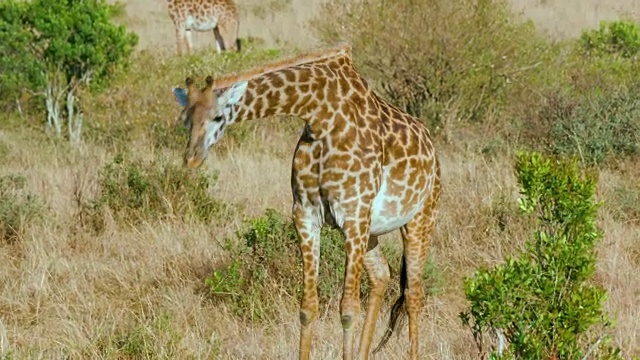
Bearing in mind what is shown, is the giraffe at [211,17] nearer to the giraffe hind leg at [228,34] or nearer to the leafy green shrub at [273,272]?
the giraffe hind leg at [228,34]

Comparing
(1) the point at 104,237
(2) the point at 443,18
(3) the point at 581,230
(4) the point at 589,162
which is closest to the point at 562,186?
(3) the point at 581,230

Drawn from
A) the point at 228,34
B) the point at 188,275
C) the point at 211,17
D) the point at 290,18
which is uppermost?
the point at 188,275

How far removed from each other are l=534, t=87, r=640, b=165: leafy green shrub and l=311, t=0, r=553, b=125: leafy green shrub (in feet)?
3.50

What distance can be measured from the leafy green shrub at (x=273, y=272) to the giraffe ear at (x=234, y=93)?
225 cm

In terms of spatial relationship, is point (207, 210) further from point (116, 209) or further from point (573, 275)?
point (573, 275)

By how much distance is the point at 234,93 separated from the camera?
11.1 feet

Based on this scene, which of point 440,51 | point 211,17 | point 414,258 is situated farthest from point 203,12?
point 414,258

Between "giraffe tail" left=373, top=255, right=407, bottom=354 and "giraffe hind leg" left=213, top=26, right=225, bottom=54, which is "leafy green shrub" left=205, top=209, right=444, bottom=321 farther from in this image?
"giraffe hind leg" left=213, top=26, right=225, bottom=54

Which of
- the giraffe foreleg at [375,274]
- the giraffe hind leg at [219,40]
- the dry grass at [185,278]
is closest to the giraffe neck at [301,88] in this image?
the giraffe foreleg at [375,274]

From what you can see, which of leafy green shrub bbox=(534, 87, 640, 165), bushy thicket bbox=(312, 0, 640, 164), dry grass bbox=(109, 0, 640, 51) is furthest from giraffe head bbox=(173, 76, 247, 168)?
dry grass bbox=(109, 0, 640, 51)

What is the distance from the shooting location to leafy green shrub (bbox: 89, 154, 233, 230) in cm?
716

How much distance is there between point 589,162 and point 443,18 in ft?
7.29

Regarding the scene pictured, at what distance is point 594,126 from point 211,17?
1098 cm

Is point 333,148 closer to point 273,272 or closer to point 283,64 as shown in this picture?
point 283,64
